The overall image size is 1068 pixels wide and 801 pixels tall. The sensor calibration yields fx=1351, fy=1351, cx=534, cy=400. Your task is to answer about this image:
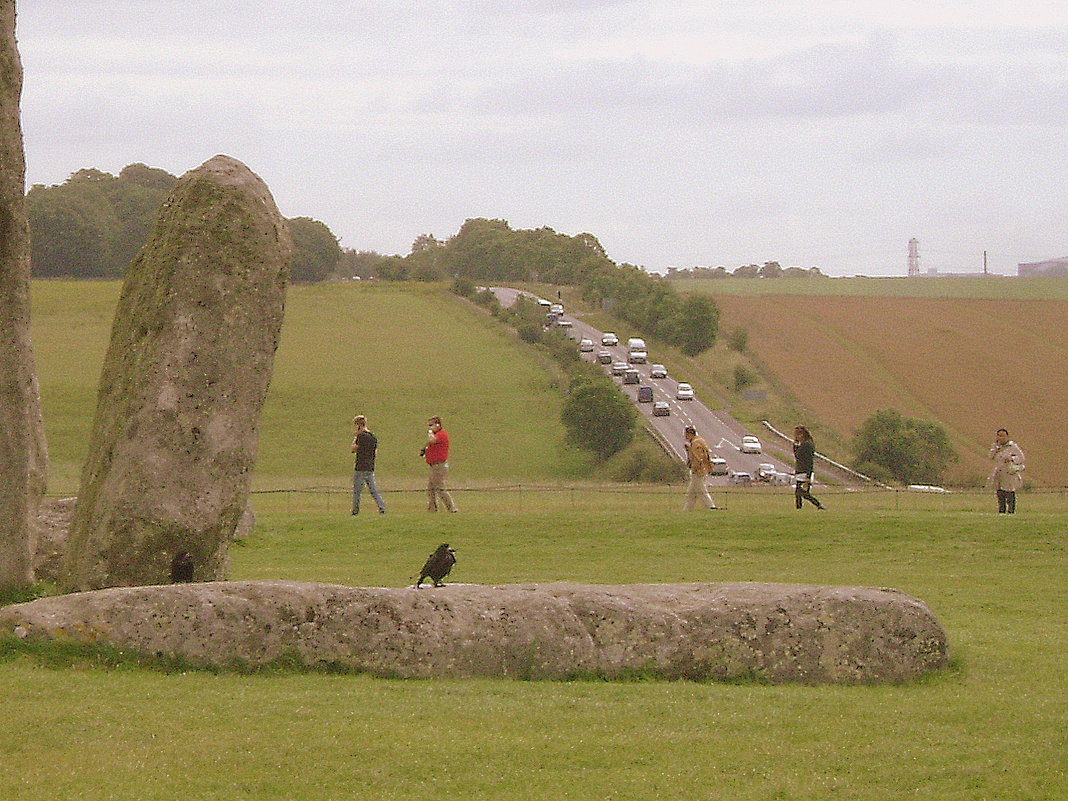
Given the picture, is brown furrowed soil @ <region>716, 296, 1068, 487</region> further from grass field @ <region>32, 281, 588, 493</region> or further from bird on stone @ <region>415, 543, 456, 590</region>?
bird on stone @ <region>415, 543, 456, 590</region>

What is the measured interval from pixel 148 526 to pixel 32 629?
9.71ft

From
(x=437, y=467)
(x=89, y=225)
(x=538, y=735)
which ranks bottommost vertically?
(x=538, y=735)

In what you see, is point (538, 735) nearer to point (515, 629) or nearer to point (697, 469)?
point (515, 629)

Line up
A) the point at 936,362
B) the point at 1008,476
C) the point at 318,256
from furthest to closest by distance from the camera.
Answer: the point at 318,256 → the point at 936,362 → the point at 1008,476

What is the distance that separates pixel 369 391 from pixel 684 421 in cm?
1996

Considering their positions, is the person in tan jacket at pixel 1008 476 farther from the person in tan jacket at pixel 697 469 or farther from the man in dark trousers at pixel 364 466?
the man in dark trousers at pixel 364 466

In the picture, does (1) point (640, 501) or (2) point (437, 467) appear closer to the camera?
(2) point (437, 467)

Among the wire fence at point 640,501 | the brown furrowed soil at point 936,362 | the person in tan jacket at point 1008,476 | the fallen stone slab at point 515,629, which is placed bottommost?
the wire fence at point 640,501

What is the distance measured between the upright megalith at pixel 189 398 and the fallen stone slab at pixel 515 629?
2471 millimetres

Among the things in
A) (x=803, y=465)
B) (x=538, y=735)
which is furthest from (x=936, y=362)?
(x=538, y=735)

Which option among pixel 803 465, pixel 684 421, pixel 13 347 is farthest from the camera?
pixel 684 421

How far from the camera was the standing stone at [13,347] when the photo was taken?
50.3 ft

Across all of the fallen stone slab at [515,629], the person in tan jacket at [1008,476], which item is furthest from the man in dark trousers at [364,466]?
the fallen stone slab at [515,629]

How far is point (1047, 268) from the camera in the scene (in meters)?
140
